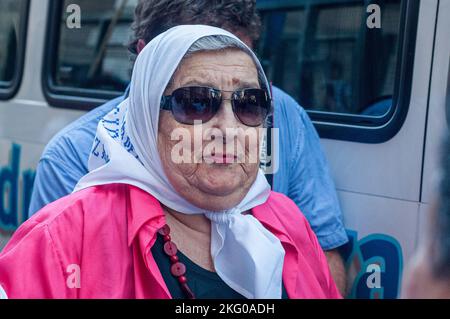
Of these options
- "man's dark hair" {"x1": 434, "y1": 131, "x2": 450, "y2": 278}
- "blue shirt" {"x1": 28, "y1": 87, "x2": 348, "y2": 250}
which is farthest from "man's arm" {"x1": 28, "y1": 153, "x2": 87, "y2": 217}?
"man's dark hair" {"x1": 434, "y1": 131, "x2": 450, "y2": 278}

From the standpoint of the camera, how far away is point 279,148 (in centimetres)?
263

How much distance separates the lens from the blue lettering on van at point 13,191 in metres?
3.82

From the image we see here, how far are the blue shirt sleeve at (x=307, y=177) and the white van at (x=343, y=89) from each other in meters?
0.09

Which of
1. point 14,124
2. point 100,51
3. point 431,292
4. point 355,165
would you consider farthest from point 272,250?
point 14,124

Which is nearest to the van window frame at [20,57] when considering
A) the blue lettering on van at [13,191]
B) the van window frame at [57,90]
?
the van window frame at [57,90]

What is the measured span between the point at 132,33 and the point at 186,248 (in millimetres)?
1291

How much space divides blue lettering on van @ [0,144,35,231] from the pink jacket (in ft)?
6.63

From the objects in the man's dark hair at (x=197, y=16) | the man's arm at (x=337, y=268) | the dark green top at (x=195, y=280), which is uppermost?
the man's dark hair at (x=197, y=16)

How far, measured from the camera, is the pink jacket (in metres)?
1.71

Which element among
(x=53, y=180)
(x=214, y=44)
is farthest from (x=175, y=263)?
(x=53, y=180)

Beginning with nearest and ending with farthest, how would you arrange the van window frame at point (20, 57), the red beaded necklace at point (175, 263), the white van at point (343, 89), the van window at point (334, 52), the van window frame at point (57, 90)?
1. the red beaded necklace at point (175, 263)
2. the white van at point (343, 89)
3. the van window at point (334, 52)
4. the van window frame at point (57, 90)
5. the van window frame at point (20, 57)

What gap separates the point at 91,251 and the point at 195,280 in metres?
0.27

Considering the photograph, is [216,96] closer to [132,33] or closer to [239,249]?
[239,249]

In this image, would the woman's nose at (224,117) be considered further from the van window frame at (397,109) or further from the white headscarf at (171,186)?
the van window frame at (397,109)
